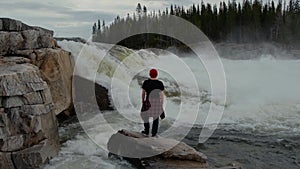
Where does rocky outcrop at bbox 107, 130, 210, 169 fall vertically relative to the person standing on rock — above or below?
below

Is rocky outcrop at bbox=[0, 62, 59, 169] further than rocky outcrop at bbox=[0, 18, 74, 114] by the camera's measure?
No

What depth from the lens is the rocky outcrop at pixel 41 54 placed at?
1025cm

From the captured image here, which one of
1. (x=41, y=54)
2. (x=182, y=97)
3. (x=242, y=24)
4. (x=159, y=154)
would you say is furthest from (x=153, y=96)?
(x=242, y=24)

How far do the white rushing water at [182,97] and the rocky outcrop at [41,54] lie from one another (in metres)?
1.54

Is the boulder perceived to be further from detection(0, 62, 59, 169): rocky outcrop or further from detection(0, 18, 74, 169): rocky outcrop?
detection(0, 62, 59, 169): rocky outcrop

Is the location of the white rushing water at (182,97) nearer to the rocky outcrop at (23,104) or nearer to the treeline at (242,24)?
the rocky outcrop at (23,104)

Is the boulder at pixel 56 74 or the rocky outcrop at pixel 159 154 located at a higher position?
the boulder at pixel 56 74

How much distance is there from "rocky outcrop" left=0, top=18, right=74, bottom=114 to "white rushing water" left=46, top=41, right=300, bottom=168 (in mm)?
1536

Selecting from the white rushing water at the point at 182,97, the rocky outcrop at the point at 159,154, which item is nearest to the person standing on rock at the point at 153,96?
the rocky outcrop at the point at 159,154

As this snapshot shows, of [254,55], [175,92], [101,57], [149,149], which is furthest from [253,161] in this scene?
[254,55]

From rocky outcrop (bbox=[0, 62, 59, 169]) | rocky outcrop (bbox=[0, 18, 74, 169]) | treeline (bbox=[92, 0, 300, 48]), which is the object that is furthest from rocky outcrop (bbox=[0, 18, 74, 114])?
treeline (bbox=[92, 0, 300, 48])

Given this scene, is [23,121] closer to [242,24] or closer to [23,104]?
[23,104]

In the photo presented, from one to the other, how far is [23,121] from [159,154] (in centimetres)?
329

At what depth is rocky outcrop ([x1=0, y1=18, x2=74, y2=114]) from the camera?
1025 cm
